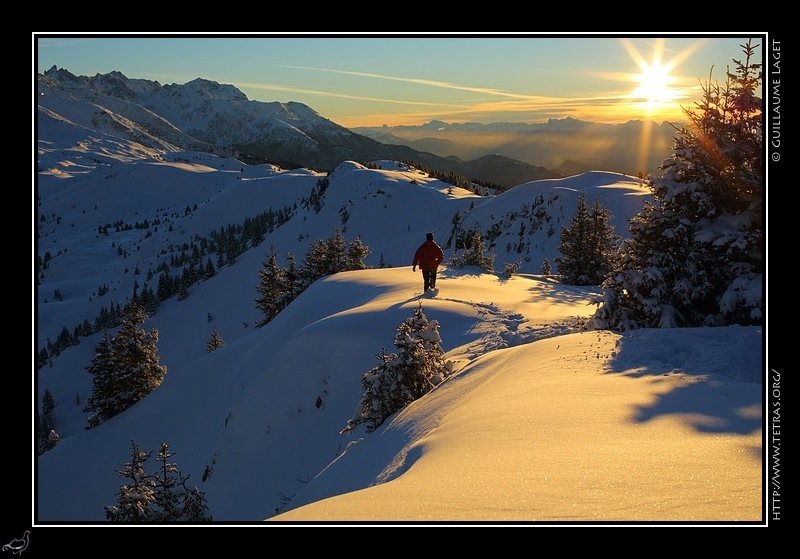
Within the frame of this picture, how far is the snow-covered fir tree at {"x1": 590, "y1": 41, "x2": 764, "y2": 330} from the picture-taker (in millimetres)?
10117

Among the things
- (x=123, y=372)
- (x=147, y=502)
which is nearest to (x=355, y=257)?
(x=123, y=372)

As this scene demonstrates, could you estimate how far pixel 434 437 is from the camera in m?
6.91

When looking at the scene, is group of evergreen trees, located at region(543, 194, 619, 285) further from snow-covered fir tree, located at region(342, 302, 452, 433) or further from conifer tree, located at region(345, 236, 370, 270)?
snow-covered fir tree, located at region(342, 302, 452, 433)

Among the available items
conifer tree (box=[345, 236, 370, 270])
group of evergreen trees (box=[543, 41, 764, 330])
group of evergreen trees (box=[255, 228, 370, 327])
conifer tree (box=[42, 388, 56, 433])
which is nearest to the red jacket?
group of evergreen trees (box=[543, 41, 764, 330])

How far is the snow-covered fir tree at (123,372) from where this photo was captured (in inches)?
1070

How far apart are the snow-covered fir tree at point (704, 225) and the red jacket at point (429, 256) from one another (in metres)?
7.86
